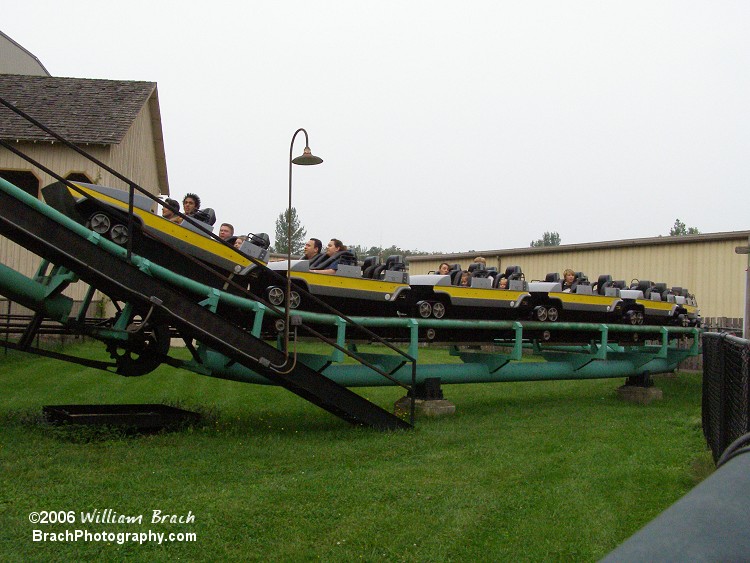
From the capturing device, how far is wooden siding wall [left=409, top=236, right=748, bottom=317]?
23.4 m

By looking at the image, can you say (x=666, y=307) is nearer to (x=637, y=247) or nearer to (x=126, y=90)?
(x=637, y=247)

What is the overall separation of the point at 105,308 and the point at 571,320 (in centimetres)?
1312

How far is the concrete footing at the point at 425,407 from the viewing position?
11.3 metres

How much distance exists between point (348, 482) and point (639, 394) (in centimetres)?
973

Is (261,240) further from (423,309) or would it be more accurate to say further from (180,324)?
(423,309)

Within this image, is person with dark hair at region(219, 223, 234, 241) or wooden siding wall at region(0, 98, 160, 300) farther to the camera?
wooden siding wall at region(0, 98, 160, 300)

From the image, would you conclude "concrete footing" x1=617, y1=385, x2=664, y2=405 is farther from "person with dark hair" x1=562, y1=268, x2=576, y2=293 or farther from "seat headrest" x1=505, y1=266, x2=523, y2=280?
"seat headrest" x1=505, y1=266, x2=523, y2=280

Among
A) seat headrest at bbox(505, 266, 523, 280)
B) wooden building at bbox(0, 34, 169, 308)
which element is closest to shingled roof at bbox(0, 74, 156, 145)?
wooden building at bbox(0, 34, 169, 308)

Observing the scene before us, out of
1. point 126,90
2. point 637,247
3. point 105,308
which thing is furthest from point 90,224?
point 637,247

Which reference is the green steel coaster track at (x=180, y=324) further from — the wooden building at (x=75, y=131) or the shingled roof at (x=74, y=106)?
the shingled roof at (x=74, y=106)

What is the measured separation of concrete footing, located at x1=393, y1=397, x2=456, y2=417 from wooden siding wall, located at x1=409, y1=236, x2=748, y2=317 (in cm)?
1549

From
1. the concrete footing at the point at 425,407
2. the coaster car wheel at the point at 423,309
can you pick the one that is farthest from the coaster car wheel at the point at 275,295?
the coaster car wheel at the point at 423,309

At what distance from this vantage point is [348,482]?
22.6 feet

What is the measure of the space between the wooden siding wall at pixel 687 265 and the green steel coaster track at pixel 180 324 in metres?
13.8
